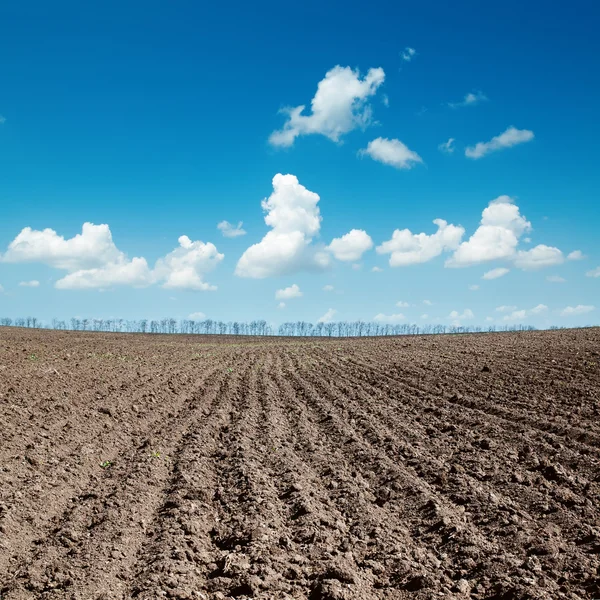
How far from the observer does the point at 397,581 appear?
17.7 ft

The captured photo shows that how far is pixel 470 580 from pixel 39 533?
506 cm

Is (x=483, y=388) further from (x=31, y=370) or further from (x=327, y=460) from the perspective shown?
(x=31, y=370)

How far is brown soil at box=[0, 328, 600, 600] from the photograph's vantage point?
535 cm

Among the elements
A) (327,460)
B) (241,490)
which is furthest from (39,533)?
(327,460)

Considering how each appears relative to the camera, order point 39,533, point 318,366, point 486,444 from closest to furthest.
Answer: point 39,533
point 486,444
point 318,366

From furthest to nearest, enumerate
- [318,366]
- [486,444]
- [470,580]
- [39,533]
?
[318,366] < [486,444] < [39,533] < [470,580]

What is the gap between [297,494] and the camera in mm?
7672

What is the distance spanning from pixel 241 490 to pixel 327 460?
2.26 meters

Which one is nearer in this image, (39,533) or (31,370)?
(39,533)

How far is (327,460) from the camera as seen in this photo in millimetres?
9750

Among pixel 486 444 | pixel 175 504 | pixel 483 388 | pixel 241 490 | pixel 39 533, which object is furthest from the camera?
pixel 483 388

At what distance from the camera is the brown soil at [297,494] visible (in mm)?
5352

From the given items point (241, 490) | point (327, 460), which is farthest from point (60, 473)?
point (327, 460)

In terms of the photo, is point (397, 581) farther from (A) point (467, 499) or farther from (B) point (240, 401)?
(B) point (240, 401)
